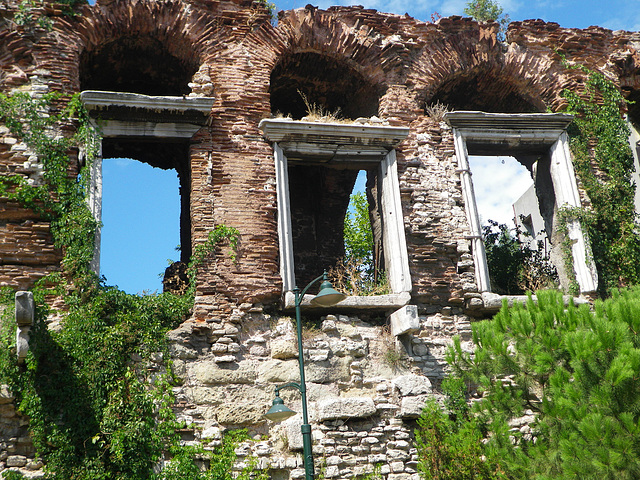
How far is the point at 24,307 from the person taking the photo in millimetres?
8000

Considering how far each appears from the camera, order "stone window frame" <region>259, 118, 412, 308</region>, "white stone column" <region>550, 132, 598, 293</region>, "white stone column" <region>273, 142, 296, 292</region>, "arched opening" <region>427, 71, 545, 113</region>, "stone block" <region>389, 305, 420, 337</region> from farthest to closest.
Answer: "arched opening" <region>427, 71, 545, 113</region> → "white stone column" <region>550, 132, 598, 293</region> → "stone window frame" <region>259, 118, 412, 308</region> → "white stone column" <region>273, 142, 296, 292</region> → "stone block" <region>389, 305, 420, 337</region>

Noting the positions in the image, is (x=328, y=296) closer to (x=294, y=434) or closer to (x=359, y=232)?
(x=294, y=434)

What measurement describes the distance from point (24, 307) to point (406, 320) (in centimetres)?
468

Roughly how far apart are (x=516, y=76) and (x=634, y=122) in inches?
136

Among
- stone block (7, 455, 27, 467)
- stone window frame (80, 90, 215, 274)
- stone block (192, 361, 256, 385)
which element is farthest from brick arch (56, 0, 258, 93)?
stone block (7, 455, 27, 467)

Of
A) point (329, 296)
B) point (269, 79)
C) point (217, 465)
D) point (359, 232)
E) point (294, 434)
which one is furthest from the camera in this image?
point (359, 232)

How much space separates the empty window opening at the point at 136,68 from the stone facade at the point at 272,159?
29mm

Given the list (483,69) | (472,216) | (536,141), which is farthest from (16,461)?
(483,69)

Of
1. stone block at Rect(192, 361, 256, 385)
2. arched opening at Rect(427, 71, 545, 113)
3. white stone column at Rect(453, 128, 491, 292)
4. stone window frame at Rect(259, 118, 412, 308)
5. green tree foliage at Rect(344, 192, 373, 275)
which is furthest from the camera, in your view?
green tree foliage at Rect(344, 192, 373, 275)

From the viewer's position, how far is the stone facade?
9133mm

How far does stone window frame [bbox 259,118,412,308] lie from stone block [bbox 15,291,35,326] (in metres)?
3.31

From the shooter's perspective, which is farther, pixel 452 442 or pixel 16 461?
pixel 452 442

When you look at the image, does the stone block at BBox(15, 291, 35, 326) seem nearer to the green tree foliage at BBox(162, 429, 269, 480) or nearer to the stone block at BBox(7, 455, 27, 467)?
the stone block at BBox(7, 455, 27, 467)

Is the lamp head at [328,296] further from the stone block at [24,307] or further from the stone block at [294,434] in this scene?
the stone block at [24,307]
